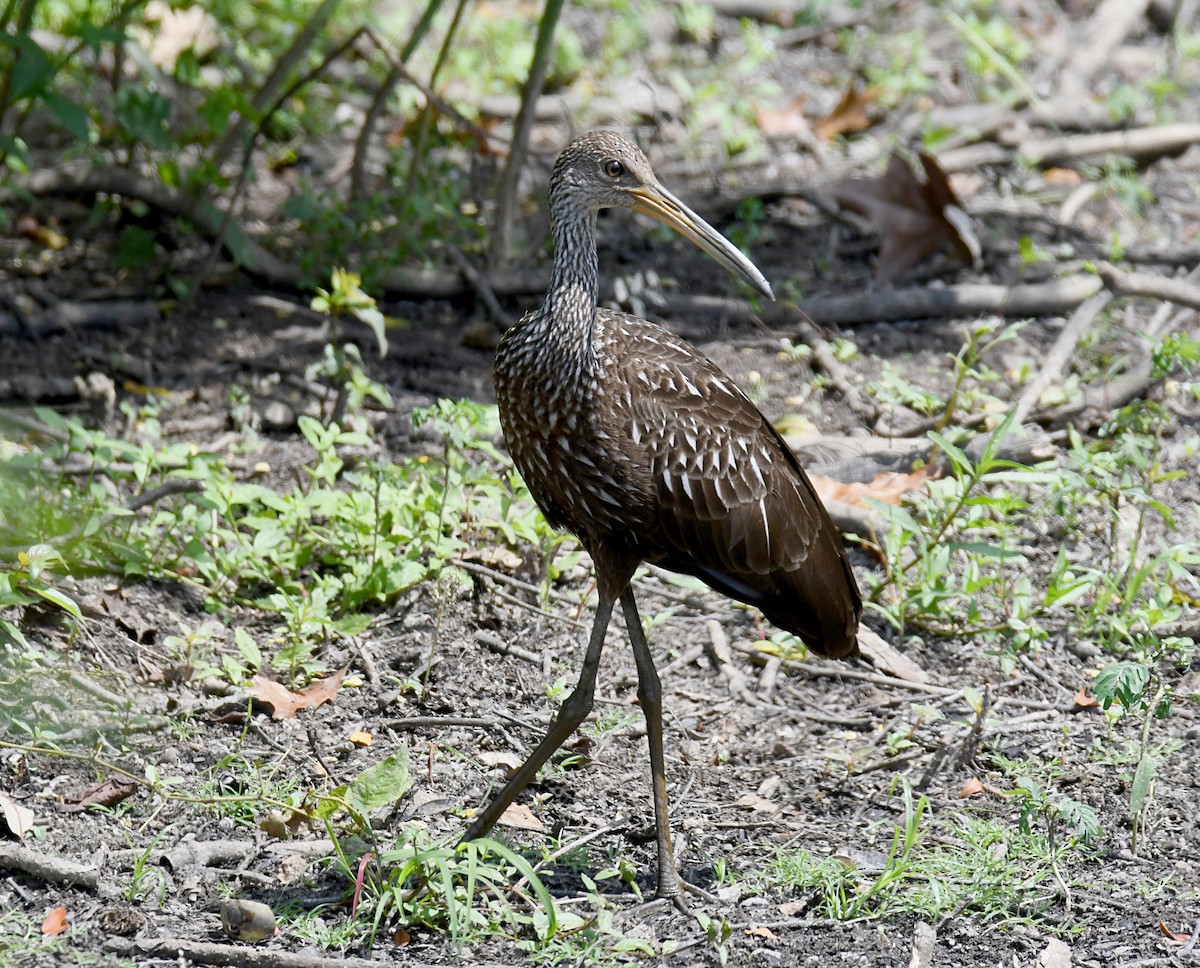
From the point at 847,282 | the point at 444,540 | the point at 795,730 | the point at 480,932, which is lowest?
the point at 480,932

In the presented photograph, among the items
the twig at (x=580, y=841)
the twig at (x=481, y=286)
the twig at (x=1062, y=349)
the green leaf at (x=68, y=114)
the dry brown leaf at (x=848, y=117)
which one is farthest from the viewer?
the dry brown leaf at (x=848, y=117)

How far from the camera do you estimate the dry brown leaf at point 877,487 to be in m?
5.40

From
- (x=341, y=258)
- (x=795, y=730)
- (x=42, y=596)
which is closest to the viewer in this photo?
(x=42, y=596)

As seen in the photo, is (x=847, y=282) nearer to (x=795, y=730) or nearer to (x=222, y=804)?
(x=795, y=730)

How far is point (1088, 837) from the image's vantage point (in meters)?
3.86

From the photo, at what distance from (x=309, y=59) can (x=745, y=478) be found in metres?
5.55

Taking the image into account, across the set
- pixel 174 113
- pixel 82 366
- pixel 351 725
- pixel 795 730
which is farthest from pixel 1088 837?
pixel 174 113

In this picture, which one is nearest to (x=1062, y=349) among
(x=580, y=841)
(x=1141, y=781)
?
(x=1141, y=781)

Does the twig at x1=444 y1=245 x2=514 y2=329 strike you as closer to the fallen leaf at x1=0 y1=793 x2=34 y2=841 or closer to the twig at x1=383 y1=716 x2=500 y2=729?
the twig at x1=383 y1=716 x2=500 y2=729

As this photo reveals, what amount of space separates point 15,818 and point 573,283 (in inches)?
80.6

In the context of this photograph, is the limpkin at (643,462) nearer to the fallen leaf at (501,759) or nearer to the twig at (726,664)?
the fallen leaf at (501,759)

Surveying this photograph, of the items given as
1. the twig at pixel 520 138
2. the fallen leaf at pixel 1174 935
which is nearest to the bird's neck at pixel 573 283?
the fallen leaf at pixel 1174 935

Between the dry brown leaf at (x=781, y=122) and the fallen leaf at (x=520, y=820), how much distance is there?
560 centimetres

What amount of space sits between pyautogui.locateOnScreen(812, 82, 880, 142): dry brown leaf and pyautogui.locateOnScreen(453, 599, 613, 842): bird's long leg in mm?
5495
